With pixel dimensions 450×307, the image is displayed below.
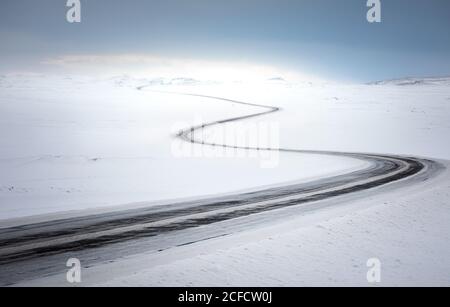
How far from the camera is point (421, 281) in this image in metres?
7.02

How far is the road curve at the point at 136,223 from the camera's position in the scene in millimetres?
7836

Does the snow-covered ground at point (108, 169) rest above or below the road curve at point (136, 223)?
above

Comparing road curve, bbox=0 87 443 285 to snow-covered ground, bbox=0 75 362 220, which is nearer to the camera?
road curve, bbox=0 87 443 285

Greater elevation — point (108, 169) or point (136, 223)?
point (108, 169)

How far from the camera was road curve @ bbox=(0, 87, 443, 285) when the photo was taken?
7.84m

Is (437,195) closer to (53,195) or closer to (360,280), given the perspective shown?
(360,280)

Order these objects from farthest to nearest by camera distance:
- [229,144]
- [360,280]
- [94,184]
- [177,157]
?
[229,144] < [177,157] < [94,184] < [360,280]

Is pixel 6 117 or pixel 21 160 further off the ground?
pixel 6 117

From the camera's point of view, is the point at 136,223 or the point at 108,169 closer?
the point at 136,223

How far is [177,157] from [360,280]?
1926 cm

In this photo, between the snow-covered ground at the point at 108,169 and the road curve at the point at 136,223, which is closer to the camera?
the road curve at the point at 136,223

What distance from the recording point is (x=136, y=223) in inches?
407

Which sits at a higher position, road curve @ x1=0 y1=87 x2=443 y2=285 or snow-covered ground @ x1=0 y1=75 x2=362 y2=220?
snow-covered ground @ x1=0 y1=75 x2=362 y2=220
